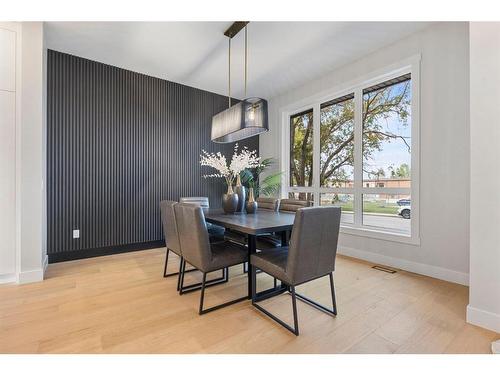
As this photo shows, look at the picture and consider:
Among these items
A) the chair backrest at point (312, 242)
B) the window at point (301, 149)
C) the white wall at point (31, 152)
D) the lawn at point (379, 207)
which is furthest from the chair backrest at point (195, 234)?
the window at point (301, 149)

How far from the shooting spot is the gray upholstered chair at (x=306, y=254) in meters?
1.67

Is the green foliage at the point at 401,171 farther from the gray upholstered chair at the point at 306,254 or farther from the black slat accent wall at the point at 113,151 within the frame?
the black slat accent wall at the point at 113,151

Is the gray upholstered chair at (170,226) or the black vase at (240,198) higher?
the black vase at (240,198)

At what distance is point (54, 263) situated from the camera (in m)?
3.24

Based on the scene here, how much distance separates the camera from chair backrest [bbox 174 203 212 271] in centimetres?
194

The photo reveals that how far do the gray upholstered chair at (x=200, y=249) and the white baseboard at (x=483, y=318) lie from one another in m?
1.73

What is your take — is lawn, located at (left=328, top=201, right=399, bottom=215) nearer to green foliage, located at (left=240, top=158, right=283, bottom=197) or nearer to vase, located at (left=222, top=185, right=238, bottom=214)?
green foliage, located at (left=240, top=158, right=283, bottom=197)

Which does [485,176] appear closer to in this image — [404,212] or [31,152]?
[404,212]

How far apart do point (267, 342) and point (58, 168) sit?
336 centimetres

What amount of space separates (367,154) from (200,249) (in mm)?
2752

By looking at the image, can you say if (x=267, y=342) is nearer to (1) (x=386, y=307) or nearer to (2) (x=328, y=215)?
(2) (x=328, y=215)

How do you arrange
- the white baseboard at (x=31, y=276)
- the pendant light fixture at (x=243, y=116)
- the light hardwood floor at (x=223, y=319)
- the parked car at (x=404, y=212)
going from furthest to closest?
the parked car at (x=404, y=212), the white baseboard at (x=31, y=276), the pendant light fixture at (x=243, y=116), the light hardwood floor at (x=223, y=319)

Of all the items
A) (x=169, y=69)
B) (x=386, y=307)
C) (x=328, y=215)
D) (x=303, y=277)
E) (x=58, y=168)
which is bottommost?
(x=386, y=307)
